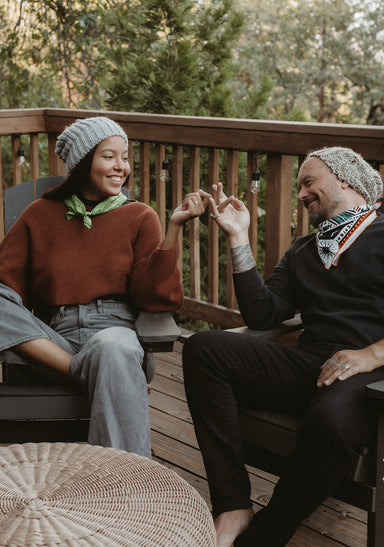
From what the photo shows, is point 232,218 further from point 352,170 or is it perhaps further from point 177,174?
point 177,174

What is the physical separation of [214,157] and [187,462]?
4.97 feet

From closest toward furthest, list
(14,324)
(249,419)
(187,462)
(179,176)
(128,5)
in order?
1. (249,419)
2. (14,324)
3. (187,462)
4. (179,176)
5. (128,5)

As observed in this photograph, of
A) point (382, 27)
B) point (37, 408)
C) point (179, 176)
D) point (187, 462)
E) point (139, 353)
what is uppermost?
point (382, 27)

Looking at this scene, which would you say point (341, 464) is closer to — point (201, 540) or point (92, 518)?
point (201, 540)

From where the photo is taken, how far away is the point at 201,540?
1.41m

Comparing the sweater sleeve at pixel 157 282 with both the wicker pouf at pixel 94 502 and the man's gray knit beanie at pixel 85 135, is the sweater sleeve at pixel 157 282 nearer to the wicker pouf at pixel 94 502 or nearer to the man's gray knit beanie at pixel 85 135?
the man's gray knit beanie at pixel 85 135

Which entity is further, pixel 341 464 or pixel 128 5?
pixel 128 5

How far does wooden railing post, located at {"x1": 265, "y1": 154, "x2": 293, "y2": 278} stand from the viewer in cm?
297

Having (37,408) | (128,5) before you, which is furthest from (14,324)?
(128,5)

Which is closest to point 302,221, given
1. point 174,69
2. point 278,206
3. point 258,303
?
point 278,206

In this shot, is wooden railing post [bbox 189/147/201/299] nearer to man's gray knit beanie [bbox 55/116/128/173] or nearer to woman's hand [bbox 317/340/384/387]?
man's gray knit beanie [bbox 55/116/128/173]

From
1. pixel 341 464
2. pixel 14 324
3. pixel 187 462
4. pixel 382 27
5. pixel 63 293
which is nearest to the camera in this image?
pixel 341 464

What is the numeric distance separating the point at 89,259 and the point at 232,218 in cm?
51

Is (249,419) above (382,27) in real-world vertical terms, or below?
below
